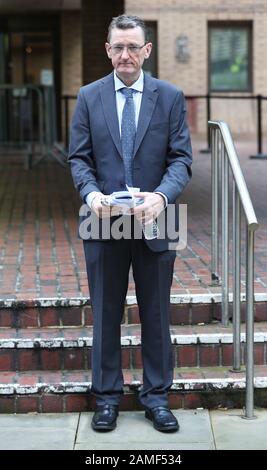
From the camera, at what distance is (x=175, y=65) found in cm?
2042

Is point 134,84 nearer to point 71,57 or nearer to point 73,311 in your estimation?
point 73,311

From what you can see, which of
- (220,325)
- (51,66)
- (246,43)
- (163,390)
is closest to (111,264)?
(163,390)

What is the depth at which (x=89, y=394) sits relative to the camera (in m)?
4.79

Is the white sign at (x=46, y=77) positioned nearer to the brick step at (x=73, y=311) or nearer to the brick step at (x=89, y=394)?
the brick step at (x=73, y=311)

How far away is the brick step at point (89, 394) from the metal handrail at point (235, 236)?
0.17 metres

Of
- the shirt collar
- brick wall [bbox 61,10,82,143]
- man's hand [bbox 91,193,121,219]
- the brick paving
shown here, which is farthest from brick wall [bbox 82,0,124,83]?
man's hand [bbox 91,193,121,219]

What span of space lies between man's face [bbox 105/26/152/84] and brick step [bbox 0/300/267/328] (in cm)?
148

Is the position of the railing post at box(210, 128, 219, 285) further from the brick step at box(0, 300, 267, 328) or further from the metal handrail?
the brick step at box(0, 300, 267, 328)

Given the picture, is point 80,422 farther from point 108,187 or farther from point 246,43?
point 246,43

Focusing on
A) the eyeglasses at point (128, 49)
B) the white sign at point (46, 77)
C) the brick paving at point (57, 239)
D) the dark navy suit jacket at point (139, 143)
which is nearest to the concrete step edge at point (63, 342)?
the brick paving at point (57, 239)

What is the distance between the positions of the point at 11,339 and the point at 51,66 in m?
15.6

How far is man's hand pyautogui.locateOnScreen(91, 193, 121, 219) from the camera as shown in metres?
4.12

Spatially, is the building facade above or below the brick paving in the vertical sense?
above

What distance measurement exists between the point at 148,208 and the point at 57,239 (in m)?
3.45
